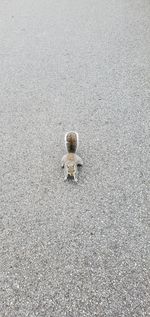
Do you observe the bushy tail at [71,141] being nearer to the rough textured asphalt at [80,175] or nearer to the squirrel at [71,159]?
the squirrel at [71,159]

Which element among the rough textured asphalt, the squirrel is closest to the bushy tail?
the squirrel

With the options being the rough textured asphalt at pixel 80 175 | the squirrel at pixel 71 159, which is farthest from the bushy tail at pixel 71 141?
the rough textured asphalt at pixel 80 175

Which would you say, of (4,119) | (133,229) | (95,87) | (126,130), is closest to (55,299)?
(133,229)

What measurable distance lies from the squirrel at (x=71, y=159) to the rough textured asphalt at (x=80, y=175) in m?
0.05

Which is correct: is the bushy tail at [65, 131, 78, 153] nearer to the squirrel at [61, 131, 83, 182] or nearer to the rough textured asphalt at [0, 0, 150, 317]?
the squirrel at [61, 131, 83, 182]

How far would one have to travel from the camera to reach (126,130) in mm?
1890

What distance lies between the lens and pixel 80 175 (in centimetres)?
162

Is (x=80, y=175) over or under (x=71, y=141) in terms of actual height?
under

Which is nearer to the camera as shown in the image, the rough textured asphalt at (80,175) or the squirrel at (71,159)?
the rough textured asphalt at (80,175)

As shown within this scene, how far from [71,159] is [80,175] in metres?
0.10

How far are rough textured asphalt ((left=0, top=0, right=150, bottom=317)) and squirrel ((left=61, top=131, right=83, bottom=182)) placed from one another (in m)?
0.05

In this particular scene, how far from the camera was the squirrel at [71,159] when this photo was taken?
61.2 inches

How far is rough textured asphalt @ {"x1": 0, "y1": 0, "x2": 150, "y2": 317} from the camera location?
4.00ft

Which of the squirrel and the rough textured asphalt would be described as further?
the squirrel
